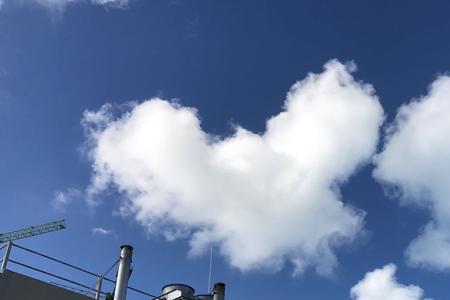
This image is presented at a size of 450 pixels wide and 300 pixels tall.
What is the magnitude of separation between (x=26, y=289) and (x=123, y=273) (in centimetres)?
365

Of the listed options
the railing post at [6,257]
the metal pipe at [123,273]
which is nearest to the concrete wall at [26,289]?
the railing post at [6,257]

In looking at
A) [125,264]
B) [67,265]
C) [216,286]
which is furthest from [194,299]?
[67,265]

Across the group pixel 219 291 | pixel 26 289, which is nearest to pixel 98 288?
pixel 26 289

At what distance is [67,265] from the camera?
18578 mm

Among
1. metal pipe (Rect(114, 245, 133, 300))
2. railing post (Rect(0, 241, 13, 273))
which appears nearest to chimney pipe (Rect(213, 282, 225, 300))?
metal pipe (Rect(114, 245, 133, 300))

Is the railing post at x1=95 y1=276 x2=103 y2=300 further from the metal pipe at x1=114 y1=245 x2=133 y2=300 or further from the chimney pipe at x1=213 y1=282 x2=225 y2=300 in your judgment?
the chimney pipe at x1=213 y1=282 x2=225 y2=300

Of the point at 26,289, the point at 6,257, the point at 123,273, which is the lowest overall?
the point at 26,289

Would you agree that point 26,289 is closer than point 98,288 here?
Yes

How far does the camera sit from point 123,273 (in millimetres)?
19609

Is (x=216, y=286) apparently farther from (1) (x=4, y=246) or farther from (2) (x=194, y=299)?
(1) (x=4, y=246)

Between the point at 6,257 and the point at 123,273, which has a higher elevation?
the point at 123,273

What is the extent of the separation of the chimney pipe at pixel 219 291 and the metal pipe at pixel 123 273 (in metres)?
3.29

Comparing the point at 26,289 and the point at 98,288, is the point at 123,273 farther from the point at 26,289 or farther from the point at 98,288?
the point at 26,289

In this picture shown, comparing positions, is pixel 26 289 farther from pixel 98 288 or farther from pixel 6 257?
pixel 98 288
